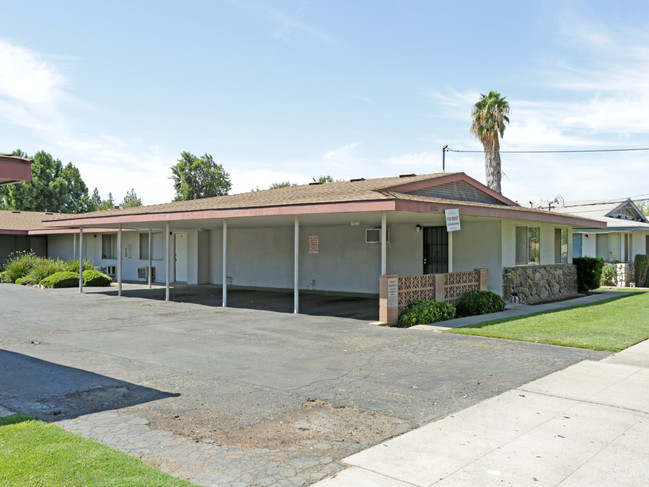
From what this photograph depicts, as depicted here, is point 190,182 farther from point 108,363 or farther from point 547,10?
point 108,363

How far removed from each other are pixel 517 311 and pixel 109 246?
21760 millimetres

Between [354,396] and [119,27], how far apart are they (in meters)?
13.4

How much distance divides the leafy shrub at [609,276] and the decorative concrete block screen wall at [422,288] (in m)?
12.2

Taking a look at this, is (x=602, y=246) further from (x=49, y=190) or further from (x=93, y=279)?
(x=49, y=190)

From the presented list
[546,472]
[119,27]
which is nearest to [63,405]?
[546,472]

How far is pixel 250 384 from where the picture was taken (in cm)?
680

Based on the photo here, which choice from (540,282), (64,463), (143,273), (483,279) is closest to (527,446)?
(64,463)

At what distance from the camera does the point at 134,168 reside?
198ft

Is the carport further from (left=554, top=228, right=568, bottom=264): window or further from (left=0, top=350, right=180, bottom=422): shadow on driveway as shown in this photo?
(left=0, top=350, right=180, bottom=422): shadow on driveway

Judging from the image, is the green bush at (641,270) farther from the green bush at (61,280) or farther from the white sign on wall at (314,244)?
the green bush at (61,280)

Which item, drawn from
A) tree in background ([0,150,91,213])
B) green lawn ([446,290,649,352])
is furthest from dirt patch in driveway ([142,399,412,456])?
tree in background ([0,150,91,213])

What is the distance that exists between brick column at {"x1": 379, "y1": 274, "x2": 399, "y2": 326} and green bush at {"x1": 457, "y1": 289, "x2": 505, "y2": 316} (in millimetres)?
2538

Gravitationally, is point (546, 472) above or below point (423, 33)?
below

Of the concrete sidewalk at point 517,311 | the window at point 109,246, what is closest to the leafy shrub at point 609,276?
the concrete sidewalk at point 517,311
